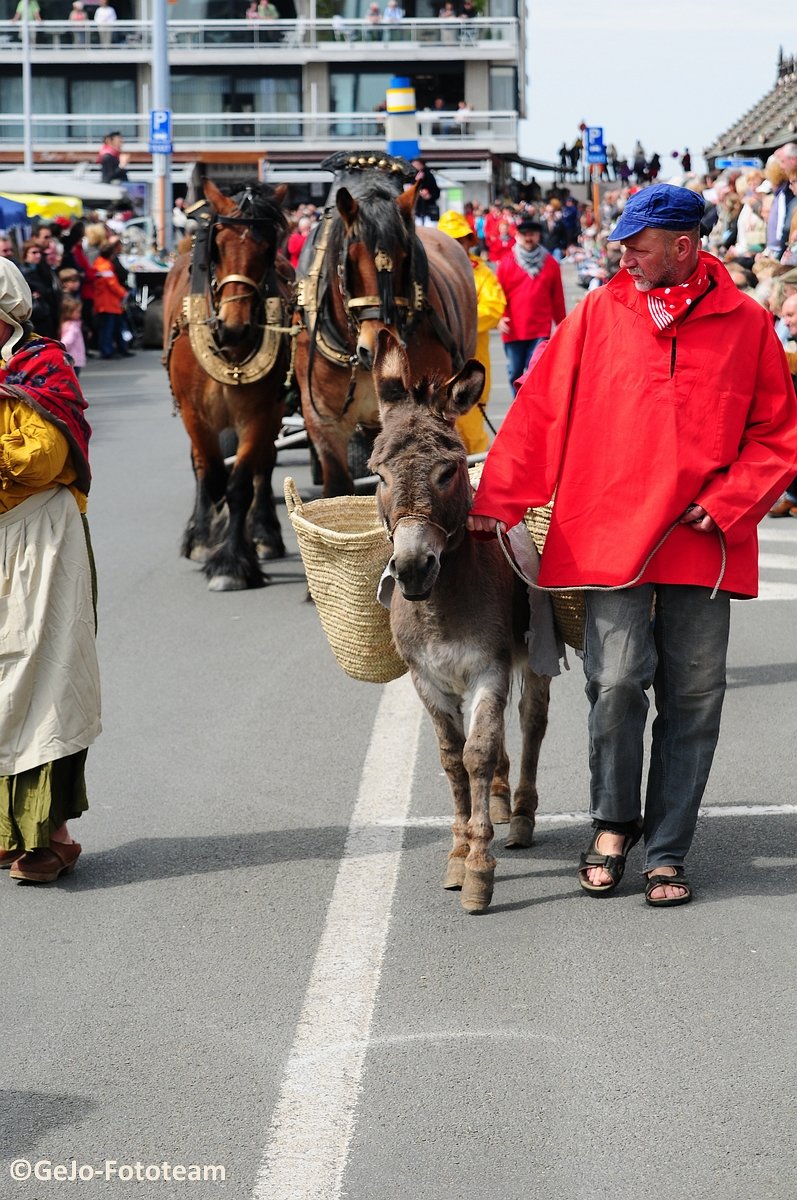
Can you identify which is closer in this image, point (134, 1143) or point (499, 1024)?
point (134, 1143)

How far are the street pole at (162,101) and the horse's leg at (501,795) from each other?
110 ft

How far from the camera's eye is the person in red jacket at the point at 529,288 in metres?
17.9

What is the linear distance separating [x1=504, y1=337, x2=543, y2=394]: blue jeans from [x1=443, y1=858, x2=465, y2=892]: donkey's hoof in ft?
42.6

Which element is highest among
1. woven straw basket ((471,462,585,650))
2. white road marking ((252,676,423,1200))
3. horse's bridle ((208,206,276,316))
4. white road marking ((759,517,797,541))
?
horse's bridle ((208,206,276,316))

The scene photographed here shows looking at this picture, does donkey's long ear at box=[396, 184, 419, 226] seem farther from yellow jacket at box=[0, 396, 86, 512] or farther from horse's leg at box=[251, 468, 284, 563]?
yellow jacket at box=[0, 396, 86, 512]

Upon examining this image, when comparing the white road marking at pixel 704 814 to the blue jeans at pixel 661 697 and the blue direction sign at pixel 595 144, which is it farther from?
the blue direction sign at pixel 595 144

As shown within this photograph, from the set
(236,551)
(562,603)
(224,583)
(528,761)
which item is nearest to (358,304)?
(236,551)

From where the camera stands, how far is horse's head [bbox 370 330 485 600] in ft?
16.5

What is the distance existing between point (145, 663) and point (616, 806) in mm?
4186

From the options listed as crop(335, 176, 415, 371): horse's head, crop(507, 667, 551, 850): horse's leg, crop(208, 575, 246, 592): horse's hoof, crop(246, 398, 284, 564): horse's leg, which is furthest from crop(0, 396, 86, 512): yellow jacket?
crop(246, 398, 284, 564): horse's leg

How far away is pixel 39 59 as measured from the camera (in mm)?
75750

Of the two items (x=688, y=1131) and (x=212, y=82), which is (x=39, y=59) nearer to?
(x=212, y=82)

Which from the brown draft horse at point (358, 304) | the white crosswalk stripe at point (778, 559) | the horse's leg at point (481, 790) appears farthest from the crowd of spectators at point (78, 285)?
the horse's leg at point (481, 790)

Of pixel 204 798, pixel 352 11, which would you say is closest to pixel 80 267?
pixel 204 798
